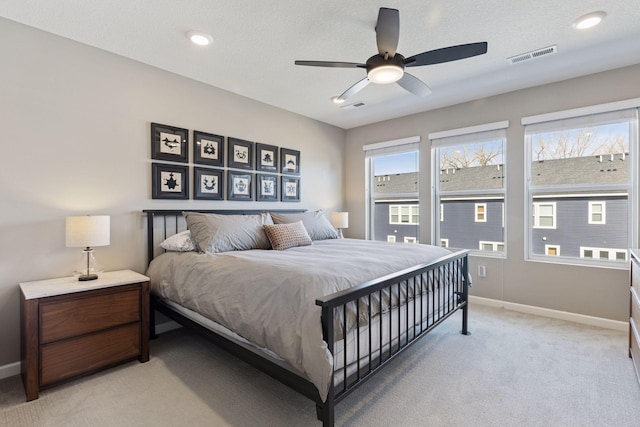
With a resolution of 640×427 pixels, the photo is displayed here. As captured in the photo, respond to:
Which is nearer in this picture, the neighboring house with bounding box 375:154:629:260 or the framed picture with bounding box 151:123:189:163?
the framed picture with bounding box 151:123:189:163

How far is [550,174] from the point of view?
348cm

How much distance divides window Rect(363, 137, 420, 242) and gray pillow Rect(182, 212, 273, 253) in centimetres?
243

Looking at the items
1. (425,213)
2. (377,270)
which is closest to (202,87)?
(377,270)

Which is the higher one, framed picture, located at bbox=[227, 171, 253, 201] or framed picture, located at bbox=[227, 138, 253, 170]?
framed picture, located at bbox=[227, 138, 253, 170]

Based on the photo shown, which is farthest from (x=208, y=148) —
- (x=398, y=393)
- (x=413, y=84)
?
(x=398, y=393)

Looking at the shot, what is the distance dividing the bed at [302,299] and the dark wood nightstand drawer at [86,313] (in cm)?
30

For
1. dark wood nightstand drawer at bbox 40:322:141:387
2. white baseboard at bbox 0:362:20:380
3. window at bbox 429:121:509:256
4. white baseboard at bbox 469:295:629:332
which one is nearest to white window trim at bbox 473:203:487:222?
window at bbox 429:121:509:256

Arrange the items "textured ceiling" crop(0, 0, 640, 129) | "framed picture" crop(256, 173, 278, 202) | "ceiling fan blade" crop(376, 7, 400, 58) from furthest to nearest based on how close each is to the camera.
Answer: "framed picture" crop(256, 173, 278, 202) → "textured ceiling" crop(0, 0, 640, 129) → "ceiling fan blade" crop(376, 7, 400, 58)

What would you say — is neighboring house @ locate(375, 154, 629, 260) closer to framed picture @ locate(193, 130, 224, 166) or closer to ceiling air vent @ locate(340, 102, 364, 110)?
ceiling air vent @ locate(340, 102, 364, 110)

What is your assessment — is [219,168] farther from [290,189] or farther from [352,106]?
[352,106]

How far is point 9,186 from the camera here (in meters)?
2.27

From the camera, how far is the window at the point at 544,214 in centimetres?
349

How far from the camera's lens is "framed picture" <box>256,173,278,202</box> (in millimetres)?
3961

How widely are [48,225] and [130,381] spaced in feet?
4.57
